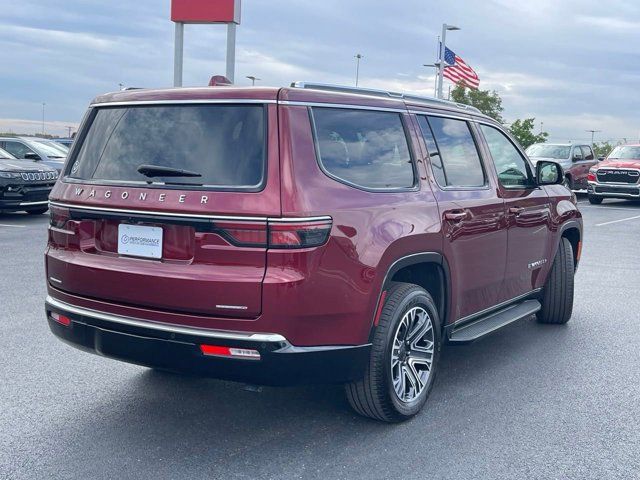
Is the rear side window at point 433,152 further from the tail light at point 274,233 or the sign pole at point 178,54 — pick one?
the sign pole at point 178,54

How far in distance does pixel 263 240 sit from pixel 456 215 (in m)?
1.67

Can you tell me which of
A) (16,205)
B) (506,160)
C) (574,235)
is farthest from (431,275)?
(16,205)

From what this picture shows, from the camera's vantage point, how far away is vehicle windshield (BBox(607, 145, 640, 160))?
24.8 metres

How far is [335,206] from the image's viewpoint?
3938mm

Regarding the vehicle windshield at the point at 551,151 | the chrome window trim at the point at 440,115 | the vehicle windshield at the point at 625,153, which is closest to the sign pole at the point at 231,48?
A: the vehicle windshield at the point at 551,151

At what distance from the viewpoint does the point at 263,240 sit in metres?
3.74

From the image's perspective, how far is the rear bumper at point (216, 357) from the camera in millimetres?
3777

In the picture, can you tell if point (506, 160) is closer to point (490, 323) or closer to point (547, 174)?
point (547, 174)

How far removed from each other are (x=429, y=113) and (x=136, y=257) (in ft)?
7.11

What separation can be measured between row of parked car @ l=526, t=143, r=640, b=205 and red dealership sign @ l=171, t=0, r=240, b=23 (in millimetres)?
9531

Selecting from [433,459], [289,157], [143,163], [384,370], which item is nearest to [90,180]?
[143,163]

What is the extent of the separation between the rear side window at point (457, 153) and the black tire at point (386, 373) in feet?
2.97

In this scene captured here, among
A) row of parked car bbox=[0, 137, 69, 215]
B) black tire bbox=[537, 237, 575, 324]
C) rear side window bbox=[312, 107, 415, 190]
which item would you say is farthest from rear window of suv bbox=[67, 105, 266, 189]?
row of parked car bbox=[0, 137, 69, 215]

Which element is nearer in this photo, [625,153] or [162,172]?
[162,172]
